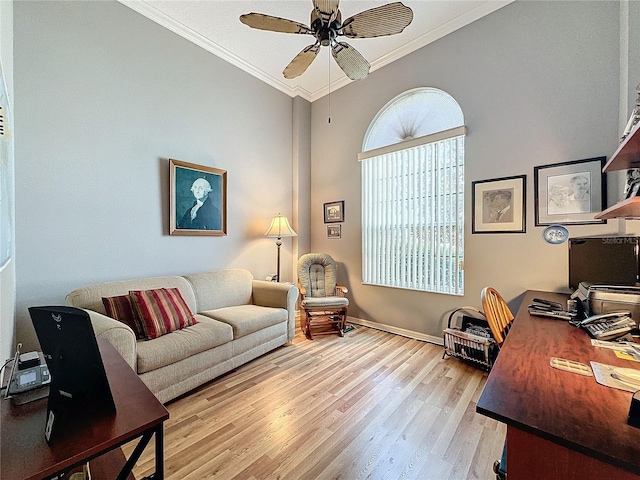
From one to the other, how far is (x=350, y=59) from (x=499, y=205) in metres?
1.96

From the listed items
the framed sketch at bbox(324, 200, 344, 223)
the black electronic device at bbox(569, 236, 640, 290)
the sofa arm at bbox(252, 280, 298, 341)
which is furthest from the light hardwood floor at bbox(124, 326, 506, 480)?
the framed sketch at bbox(324, 200, 344, 223)

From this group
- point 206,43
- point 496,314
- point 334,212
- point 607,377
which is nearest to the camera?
point 607,377

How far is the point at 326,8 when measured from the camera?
1.70 m

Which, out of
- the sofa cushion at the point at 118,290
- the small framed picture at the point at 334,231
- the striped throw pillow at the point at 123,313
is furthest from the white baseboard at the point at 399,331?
the striped throw pillow at the point at 123,313

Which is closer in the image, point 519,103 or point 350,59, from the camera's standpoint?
point 350,59

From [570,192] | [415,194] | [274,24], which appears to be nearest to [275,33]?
[274,24]

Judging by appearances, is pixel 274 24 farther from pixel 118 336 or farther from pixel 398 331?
pixel 398 331

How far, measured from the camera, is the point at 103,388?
76cm

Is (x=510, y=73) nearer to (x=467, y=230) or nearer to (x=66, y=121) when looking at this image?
(x=467, y=230)

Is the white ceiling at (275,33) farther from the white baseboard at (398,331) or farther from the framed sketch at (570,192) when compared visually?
the white baseboard at (398,331)

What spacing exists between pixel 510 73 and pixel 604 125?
926 millimetres

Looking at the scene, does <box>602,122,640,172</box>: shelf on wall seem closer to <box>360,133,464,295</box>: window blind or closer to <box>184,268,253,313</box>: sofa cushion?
<box>360,133,464,295</box>: window blind

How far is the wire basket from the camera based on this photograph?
7.59ft

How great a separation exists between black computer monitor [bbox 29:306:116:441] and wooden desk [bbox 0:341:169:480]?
0.15 ft
